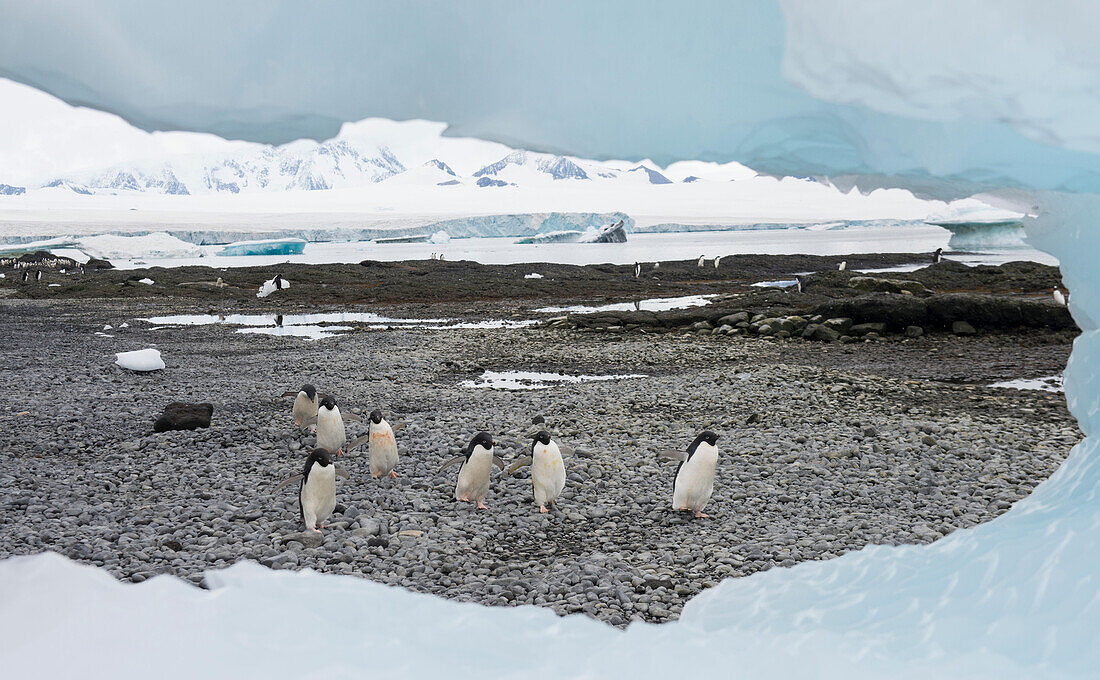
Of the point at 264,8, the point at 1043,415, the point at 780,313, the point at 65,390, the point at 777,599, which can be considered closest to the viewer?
the point at 264,8

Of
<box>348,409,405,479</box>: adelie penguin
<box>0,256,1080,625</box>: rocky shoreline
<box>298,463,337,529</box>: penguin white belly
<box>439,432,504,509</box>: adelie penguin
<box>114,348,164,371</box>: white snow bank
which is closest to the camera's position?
<box>0,256,1080,625</box>: rocky shoreline

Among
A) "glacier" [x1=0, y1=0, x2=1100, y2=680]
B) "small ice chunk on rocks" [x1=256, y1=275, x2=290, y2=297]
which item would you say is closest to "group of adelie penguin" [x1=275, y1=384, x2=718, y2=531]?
"glacier" [x1=0, y1=0, x2=1100, y2=680]

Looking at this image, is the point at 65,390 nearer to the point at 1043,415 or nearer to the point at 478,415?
the point at 478,415

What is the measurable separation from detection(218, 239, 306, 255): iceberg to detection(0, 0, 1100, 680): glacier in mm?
49490

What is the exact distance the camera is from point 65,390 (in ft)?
31.0

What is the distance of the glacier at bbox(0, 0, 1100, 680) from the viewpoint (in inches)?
87.4

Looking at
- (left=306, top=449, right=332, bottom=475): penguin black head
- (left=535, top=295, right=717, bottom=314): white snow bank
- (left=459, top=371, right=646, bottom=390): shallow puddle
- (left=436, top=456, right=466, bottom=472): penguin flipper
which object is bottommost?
(left=459, top=371, right=646, bottom=390): shallow puddle

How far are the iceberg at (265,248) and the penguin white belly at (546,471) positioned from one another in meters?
47.2

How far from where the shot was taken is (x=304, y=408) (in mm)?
7523

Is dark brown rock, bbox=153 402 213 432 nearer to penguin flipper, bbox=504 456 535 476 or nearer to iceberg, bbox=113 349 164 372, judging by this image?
penguin flipper, bbox=504 456 535 476

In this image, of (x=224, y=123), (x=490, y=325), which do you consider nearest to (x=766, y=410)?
(x=224, y=123)

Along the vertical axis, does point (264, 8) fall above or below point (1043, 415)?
above

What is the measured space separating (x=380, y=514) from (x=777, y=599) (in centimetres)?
310

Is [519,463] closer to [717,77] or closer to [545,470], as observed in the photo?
[545,470]
